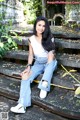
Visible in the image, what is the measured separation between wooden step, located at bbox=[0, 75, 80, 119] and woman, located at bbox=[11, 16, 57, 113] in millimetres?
111

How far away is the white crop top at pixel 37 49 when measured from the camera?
163 inches

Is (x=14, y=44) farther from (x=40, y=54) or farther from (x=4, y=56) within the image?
(x=40, y=54)

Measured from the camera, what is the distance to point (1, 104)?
12.7 ft

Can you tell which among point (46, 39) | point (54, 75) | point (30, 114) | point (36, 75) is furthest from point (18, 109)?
point (46, 39)

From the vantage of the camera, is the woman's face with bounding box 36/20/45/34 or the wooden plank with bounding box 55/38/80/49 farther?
the wooden plank with bounding box 55/38/80/49

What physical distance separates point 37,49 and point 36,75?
17.2 inches

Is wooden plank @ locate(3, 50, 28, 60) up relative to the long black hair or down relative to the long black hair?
down

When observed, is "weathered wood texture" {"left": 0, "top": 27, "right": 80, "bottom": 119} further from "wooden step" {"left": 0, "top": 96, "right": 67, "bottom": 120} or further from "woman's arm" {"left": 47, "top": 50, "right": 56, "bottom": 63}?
"woman's arm" {"left": 47, "top": 50, "right": 56, "bottom": 63}

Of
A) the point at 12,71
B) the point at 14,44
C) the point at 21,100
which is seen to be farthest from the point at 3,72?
the point at 21,100

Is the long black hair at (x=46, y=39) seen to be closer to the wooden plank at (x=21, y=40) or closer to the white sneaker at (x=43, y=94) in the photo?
the white sneaker at (x=43, y=94)

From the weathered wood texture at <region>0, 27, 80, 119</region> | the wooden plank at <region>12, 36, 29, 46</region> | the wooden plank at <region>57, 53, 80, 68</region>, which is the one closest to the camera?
the weathered wood texture at <region>0, 27, 80, 119</region>

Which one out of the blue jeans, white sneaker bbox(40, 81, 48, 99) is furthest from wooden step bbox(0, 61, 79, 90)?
white sneaker bbox(40, 81, 48, 99)

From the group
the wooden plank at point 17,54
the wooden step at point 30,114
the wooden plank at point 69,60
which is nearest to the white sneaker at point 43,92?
the wooden step at point 30,114

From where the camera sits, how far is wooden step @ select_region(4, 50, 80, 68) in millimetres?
4229
